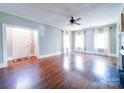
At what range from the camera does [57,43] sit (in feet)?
30.0

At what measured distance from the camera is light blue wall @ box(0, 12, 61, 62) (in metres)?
4.78

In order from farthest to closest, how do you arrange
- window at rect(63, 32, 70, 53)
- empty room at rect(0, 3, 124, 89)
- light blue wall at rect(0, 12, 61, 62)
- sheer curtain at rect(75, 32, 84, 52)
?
sheer curtain at rect(75, 32, 84, 52) < window at rect(63, 32, 70, 53) < light blue wall at rect(0, 12, 61, 62) < empty room at rect(0, 3, 124, 89)

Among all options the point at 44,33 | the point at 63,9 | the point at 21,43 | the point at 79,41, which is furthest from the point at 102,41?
the point at 21,43

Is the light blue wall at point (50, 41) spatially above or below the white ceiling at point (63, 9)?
below

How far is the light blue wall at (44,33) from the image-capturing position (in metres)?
4.78

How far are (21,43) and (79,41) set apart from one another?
597 cm

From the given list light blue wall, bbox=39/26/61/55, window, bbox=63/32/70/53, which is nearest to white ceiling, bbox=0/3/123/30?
light blue wall, bbox=39/26/61/55

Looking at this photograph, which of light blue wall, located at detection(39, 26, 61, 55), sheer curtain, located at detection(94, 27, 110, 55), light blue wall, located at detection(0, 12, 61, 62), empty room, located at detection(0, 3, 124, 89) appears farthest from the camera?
sheer curtain, located at detection(94, 27, 110, 55)

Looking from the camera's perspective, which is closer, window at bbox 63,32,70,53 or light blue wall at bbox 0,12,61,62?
light blue wall at bbox 0,12,61,62

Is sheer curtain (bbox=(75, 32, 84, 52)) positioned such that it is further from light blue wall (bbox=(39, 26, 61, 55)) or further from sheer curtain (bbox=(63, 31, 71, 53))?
light blue wall (bbox=(39, 26, 61, 55))

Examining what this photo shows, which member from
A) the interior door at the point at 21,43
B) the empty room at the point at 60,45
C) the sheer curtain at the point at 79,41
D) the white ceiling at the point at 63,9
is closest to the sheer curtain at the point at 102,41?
the empty room at the point at 60,45

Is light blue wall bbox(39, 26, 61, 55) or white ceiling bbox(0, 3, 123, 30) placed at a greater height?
white ceiling bbox(0, 3, 123, 30)

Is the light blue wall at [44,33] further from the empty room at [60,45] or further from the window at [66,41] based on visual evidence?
the window at [66,41]

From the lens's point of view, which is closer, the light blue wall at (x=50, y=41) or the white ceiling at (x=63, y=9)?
the white ceiling at (x=63, y=9)
